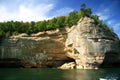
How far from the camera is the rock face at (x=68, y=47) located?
58625 millimetres

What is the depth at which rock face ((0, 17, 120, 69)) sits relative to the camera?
192 ft

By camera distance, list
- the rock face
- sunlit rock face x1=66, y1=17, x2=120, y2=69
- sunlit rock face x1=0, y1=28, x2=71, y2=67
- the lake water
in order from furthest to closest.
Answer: sunlit rock face x1=0, y1=28, x2=71, y2=67, the rock face, sunlit rock face x1=66, y1=17, x2=120, y2=69, the lake water

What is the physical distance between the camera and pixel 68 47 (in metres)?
64.6

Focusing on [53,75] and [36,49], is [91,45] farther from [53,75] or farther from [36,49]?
[53,75]

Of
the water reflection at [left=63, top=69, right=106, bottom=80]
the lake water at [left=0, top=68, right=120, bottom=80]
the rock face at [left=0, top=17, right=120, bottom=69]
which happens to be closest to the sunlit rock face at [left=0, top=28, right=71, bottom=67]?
the rock face at [left=0, top=17, right=120, bottom=69]

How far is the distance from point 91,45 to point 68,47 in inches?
310

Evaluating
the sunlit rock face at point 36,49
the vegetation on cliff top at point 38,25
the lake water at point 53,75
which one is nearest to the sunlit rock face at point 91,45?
the sunlit rock face at point 36,49

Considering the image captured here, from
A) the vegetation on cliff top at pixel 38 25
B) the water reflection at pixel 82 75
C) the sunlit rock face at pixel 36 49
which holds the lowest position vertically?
the water reflection at pixel 82 75

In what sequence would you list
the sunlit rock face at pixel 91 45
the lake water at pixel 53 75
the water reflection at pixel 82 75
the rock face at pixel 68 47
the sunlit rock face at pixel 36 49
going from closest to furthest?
the lake water at pixel 53 75 → the water reflection at pixel 82 75 → the sunlit rock face at pixel 91 45 → the rock face at pixel 68 47 → the sunlit rock face at pixel 36 49

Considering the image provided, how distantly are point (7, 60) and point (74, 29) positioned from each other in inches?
827

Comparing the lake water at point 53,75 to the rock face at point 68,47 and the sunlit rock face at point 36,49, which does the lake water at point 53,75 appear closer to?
the rock face at point 68,47

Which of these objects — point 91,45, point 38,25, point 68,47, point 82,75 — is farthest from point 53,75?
point 38,25

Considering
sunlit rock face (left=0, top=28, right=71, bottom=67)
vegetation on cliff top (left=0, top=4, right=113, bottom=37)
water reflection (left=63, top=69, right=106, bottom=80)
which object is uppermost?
vegetation on cliff top (left=0, top=4, right=113, bottom=37)

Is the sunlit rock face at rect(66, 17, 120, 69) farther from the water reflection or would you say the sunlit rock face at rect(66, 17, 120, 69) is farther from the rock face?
the water reflection
